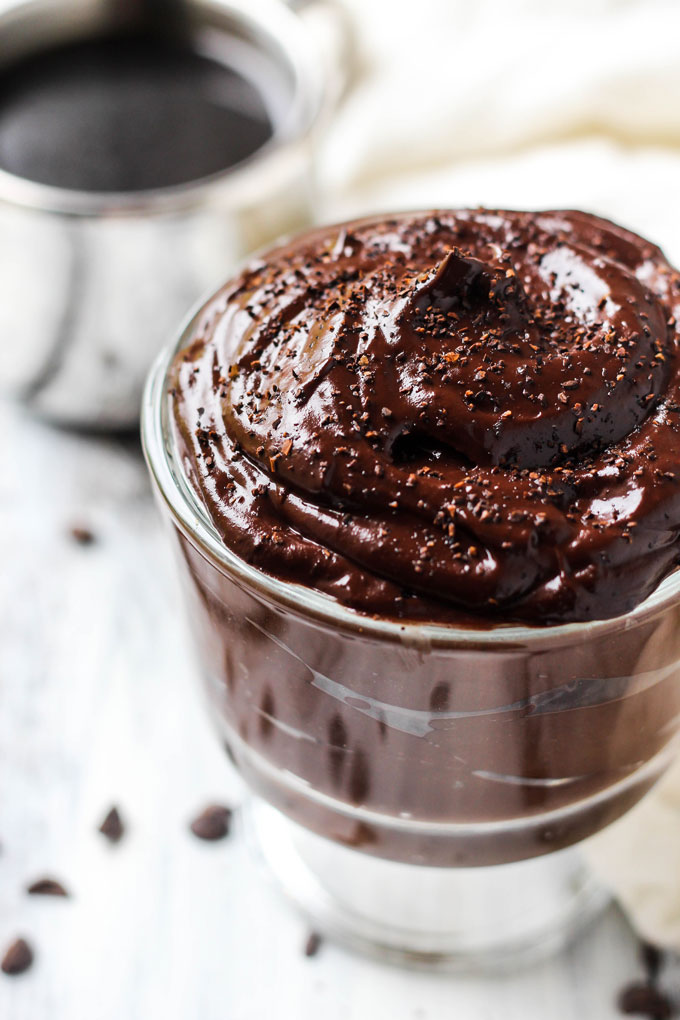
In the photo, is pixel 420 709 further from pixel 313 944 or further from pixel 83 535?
pixel 83 535

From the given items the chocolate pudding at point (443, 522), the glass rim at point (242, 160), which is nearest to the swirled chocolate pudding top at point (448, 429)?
the chocolate pudding at point (443, 522)

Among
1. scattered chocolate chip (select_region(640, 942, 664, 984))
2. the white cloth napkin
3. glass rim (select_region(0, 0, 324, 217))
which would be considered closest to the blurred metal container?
glass rim (select_region(0, 0, 324, 217))

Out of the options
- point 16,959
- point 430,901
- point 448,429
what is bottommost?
point 16,959

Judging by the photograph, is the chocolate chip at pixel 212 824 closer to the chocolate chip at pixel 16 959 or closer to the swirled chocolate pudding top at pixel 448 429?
the chocolate chip at pixel 16 959

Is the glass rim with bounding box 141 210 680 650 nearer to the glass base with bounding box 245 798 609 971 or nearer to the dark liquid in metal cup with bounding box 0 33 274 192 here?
the glass base with bounding box 245 798 609 971

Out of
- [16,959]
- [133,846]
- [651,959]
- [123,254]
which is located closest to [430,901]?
[651,959]

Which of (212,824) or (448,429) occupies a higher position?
(448,429)

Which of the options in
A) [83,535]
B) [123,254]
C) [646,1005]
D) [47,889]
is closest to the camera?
[646,1005]
